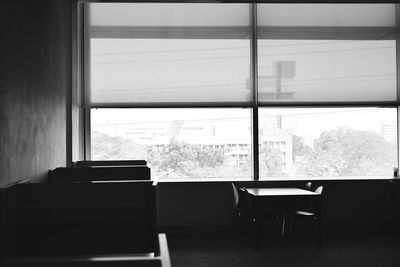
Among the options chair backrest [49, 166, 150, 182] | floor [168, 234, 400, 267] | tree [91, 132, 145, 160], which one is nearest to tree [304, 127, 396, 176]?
floor [168, 234, 400, 267]

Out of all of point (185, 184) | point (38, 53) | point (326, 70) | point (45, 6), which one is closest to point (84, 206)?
point (38, 53)

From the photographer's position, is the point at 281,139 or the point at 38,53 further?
the point at 281,139

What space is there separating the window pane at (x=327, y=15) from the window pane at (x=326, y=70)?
0.27 m

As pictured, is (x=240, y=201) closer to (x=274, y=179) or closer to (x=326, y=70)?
(x=274, y=179)

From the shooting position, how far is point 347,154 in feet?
24.2

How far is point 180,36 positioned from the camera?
7.27 metres

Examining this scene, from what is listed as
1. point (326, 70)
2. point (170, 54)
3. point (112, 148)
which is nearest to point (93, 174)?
point (112, 148)

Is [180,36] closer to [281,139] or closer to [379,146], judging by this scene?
[281,139]

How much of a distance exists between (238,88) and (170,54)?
108cm

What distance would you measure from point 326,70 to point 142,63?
2633 millimetres

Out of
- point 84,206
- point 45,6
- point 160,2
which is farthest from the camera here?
point 160,2

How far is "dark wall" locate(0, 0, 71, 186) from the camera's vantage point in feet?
11.1

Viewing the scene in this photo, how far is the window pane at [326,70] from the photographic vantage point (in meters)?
7.27

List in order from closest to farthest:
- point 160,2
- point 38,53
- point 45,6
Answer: point 38,53 < point 45,6 < point 160,2
